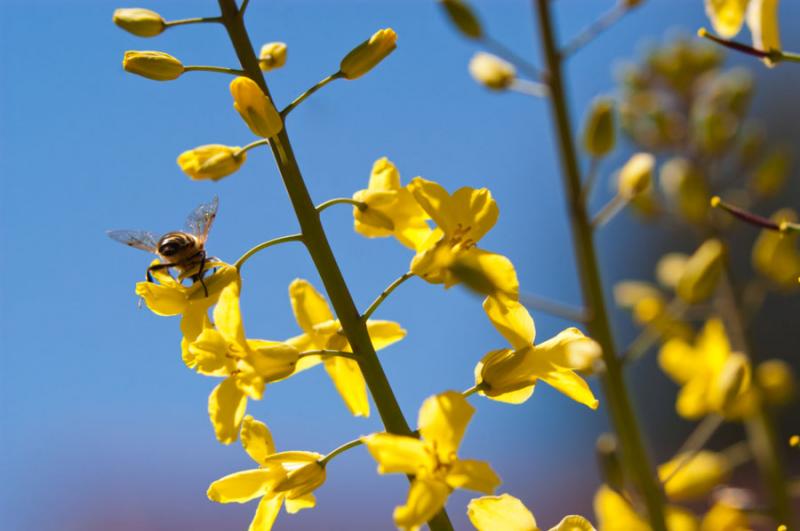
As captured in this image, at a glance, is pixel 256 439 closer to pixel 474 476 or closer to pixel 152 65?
pixel 474 476

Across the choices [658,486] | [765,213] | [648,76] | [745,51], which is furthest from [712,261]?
[765,213]

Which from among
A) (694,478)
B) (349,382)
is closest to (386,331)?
(349,382)

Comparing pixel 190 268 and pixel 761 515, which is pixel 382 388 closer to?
pixel 190 268

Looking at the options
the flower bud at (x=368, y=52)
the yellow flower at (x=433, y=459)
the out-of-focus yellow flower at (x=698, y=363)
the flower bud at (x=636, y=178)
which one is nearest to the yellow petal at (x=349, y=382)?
the yellow flower at (x=433, y=459)

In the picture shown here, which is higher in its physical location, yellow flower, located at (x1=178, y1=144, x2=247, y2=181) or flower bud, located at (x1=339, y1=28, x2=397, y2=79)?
flower bud, located at (x1=339, y1=28, x2=397, y2=79)

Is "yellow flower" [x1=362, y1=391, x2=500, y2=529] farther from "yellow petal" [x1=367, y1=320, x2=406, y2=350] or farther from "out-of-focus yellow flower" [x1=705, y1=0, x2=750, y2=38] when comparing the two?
"out-of-focus yellow flower" [x1=705, y1=0, x2=750, y2=38]

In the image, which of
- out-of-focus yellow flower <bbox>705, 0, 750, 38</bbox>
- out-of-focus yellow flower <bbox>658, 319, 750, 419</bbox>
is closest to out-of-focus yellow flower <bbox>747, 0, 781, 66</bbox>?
out-of-focus yellow flower <bbox>705, 0, 750, 38</bbox>

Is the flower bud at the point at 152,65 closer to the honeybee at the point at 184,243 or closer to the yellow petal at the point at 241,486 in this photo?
the honeybee at the point at 184,243
